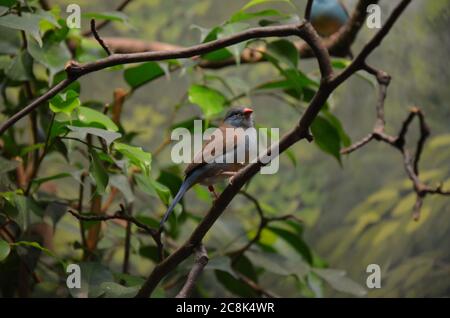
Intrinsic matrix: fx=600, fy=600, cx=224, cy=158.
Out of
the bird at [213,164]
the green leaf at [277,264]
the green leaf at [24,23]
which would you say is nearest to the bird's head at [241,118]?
the bird at [213,164]

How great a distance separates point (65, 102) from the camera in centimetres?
105

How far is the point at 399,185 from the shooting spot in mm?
2041

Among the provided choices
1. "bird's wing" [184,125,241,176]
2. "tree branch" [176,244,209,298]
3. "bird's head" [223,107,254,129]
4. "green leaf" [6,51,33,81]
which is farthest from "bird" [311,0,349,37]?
"tree branch" [176,244,209,298]

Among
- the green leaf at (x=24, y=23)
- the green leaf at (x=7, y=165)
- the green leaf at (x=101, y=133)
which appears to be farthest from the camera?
the green leaf at (x=7, y=165)

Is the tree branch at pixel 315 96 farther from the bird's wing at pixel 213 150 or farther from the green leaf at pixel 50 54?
the green leaf at pixel 50 54

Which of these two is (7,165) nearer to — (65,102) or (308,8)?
(65,102)

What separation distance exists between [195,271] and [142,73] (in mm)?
630

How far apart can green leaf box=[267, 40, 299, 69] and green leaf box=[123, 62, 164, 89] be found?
279mm

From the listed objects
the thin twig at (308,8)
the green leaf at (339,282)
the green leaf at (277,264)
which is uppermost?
the thin twig at (308,8)

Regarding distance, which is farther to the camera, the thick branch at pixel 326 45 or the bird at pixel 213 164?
the thick branch at pixel 326 45

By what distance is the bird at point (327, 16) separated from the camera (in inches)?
65.4

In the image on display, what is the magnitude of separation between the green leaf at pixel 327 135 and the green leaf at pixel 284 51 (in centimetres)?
18
